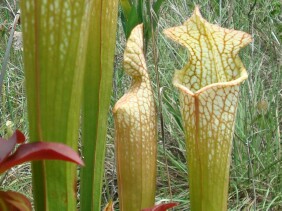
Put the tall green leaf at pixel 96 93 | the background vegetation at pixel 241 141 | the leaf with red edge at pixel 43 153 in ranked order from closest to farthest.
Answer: the leaf with red edge at pixel 43 153 → the tall green leaf at pixel 96 93 → the background vegetation at pixel 241 141

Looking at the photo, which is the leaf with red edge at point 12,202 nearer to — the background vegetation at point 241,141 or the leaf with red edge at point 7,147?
the leaf with red edge at point 7,147

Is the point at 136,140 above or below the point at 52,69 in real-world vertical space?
below

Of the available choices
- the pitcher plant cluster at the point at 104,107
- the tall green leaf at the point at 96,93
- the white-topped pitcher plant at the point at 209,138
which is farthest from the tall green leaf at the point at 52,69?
the white-topped pitcher plant at the point at 209,138

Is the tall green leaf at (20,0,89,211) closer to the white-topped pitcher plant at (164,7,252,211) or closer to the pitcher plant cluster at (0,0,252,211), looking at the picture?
the pitcher plant cluster at (0,0,252,211)

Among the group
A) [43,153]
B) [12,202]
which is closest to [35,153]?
[43,153]

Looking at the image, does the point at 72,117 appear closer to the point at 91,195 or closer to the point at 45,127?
the point at 45,127

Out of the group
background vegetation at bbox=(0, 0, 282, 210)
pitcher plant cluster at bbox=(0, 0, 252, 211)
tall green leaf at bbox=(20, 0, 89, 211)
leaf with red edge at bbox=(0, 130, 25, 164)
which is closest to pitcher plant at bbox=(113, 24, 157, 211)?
pitcher plant cluster at bbox=(0, 0, 252, 211)

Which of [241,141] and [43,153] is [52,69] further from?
[241,141]

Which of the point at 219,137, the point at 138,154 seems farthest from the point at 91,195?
the point at 219,137
